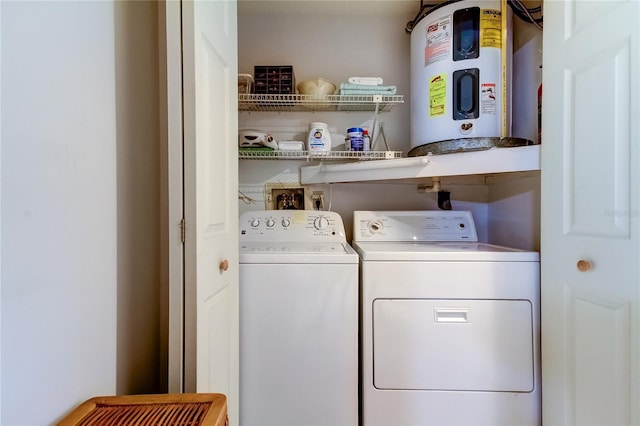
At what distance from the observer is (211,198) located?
37.6 inches

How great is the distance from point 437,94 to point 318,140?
25.6 inches

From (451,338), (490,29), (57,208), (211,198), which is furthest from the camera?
(490,29)

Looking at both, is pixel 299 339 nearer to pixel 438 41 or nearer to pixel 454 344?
pixel 454 344

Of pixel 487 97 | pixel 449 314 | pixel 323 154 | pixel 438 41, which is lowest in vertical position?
pixel 449 314

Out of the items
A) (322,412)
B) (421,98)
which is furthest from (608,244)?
(322,412)

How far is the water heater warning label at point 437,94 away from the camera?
1465 mm

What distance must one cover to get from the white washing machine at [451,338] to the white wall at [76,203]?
0.85 metres

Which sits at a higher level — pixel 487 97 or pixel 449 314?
pixel 487 97

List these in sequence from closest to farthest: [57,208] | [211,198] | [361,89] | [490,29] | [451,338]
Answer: [57,208] → [211,198] → [451,338] → [490,29] → [361,89]

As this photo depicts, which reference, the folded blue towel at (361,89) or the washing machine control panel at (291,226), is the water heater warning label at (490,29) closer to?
the folded blue towel at (361,89)

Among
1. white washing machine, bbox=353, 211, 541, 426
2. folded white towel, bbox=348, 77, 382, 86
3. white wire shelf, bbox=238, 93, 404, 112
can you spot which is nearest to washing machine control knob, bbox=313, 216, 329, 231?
white washing machine, bbox=353, 211, 541, 426

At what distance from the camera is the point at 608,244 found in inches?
36.5

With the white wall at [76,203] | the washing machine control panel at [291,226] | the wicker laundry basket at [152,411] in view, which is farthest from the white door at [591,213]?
the white wall at [76,203]

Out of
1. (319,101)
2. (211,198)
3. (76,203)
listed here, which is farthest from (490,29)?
(76,203)
